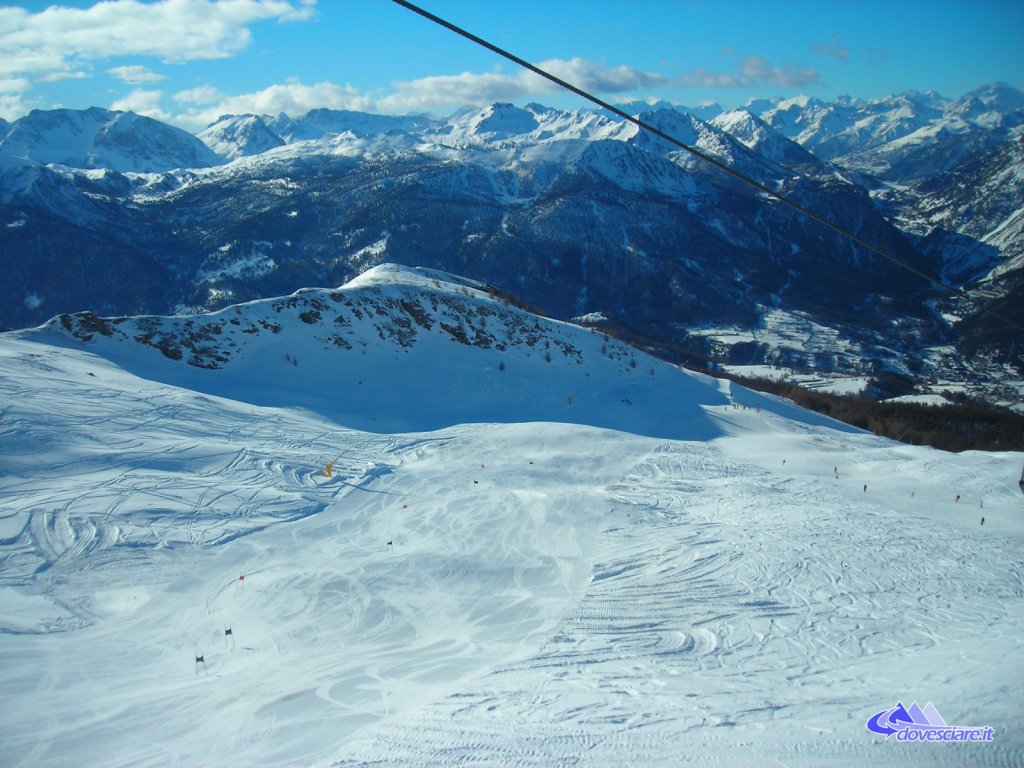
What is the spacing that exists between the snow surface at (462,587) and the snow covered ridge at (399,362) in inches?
47.0

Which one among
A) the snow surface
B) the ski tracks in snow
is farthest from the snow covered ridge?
the ski tracks in snow

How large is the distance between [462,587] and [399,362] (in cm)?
2358

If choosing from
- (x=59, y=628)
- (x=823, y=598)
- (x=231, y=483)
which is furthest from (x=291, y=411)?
(x=823, y=598)

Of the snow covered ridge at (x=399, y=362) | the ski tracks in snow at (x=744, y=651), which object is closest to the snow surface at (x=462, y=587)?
the ski tracks in snow at (x=744, y=651)

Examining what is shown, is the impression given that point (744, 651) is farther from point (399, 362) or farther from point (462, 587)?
point (399, 362)

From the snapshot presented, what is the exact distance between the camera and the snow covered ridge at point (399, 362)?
2988cm

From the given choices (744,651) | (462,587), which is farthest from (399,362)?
(744,651)

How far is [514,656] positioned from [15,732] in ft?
23.8

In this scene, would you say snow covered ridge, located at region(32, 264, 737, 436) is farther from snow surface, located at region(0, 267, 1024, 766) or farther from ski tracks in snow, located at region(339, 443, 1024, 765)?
ski tracks in snow, located at region(339, 443, 1024, 765)

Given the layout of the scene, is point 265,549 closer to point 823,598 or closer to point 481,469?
point 481,469

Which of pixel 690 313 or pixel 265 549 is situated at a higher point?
pixel 690 313

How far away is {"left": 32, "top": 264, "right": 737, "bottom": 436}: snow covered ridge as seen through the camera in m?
29.9

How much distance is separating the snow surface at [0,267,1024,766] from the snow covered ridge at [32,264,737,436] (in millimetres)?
1193

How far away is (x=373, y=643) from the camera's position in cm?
1156
